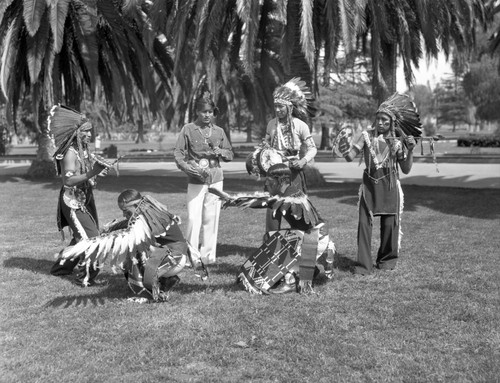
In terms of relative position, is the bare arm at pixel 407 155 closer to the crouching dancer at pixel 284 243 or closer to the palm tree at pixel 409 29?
the crouching dancer at pixel 284 243

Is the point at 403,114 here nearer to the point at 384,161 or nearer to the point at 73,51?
the point at 384,161

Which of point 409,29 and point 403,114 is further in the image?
point 409,29

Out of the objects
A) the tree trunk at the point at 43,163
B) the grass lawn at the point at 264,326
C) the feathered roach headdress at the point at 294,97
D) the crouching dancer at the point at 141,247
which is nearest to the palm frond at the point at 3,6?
the tree trunk at the point at 43,163

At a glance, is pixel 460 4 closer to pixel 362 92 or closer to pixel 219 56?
pixel 219 56

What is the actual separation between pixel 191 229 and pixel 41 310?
6.36 feet

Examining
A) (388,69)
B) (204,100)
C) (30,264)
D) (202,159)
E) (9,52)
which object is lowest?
(30,264)

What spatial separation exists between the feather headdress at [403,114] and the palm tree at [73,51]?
357 inches

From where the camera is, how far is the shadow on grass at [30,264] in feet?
22.4

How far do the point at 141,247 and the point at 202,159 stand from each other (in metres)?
1.70

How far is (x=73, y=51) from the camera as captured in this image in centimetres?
1759

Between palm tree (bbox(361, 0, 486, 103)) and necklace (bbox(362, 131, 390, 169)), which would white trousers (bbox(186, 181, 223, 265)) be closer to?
necklace (bbox(362, 131, 390, 169))

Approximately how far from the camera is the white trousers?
6625mm

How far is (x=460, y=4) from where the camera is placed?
46.2 ft

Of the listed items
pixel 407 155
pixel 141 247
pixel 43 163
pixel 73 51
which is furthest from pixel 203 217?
pixel 43 163
